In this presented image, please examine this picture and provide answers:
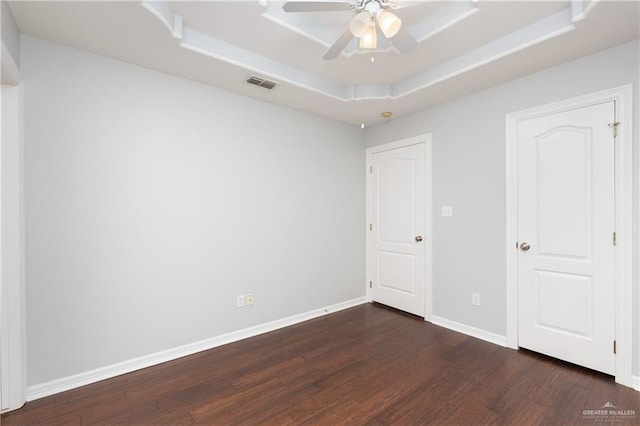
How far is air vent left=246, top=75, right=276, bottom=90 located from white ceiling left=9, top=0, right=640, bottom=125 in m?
0.07

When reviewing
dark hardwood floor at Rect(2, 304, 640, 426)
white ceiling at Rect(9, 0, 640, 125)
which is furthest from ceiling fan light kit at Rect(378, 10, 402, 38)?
dark hardwood floor at Rect(2, 304, 640, 426)

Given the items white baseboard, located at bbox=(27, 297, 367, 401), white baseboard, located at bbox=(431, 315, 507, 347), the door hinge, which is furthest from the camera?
white baseboard, located at bbox=(431, 315, 507, 347)

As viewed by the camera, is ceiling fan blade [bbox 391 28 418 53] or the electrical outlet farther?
the electrical outlet

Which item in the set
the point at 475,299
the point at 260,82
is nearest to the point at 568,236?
the point at 475,299

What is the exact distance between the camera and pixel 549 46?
2188 mm

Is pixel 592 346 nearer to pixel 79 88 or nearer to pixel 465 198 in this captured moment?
pixel 465 198

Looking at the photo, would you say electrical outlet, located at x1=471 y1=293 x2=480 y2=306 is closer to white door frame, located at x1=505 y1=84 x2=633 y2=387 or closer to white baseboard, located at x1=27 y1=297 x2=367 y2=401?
white door frame, located at x1=505 y1=84 x2=633 y2=387

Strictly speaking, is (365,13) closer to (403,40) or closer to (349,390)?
(403,40)

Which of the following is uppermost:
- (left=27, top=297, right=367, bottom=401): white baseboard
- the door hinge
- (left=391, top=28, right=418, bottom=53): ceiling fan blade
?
(left=391, top=28, right=418, bottom=53): ceiling fan blade

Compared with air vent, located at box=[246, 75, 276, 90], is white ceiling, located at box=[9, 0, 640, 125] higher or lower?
higher

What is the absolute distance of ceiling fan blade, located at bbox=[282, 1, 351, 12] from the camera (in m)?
1.60

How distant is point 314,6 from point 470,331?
3.21 metres

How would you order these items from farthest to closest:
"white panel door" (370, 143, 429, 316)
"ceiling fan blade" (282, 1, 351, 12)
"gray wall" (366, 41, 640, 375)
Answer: "white panel door" (370, 143, 429, 316)
"gray wall" (366, 41, 640, 375)
"ceiling fan blade" (282, 1, 351, 12)

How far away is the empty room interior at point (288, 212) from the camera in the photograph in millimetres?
1935
